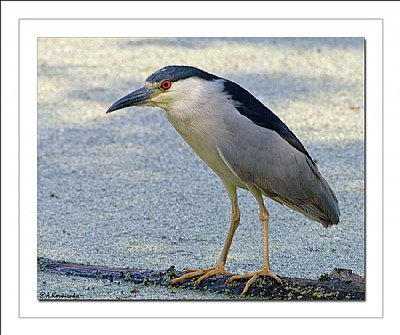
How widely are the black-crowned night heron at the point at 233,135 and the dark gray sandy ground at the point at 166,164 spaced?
0.48 m

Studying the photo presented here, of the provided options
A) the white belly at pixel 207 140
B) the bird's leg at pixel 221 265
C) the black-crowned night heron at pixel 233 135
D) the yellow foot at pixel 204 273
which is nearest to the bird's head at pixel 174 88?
the black-crowned night heron at pixel 233 135

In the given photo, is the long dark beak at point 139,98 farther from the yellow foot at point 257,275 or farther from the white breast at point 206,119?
the yellow foot at point 257,275

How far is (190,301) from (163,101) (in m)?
0.91

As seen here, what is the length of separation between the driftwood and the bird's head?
0.84 meters

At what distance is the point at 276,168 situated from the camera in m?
4.22

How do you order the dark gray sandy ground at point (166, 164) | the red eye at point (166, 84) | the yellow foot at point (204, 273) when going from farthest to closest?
1. the dark gray sandy ground at point (166, 164)
2. the yellow foot at point (204, 273)
3. the red eye at point (166, 84)

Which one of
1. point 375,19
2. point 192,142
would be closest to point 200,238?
point 192,142

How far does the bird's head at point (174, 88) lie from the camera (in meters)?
4.06

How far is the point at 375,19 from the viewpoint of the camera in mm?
4727

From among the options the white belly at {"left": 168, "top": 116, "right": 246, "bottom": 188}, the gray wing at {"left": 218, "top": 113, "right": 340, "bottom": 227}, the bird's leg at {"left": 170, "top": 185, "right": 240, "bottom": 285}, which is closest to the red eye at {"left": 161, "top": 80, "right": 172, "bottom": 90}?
the white belly at {"left": 168, "top": 116, "right": 246, "bottom": 188}

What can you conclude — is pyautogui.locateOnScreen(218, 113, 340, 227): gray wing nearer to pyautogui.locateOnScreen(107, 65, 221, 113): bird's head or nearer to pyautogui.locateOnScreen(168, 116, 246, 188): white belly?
pyautogui.locateOnScreen(168, 116, 246, 188): white belly

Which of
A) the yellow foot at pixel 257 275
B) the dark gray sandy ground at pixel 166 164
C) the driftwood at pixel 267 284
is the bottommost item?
the driftwood at pixel 267 284

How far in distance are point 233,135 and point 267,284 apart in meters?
0.69

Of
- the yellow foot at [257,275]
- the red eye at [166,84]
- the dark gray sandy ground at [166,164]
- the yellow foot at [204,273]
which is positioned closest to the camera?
the red eye at [166,84]
